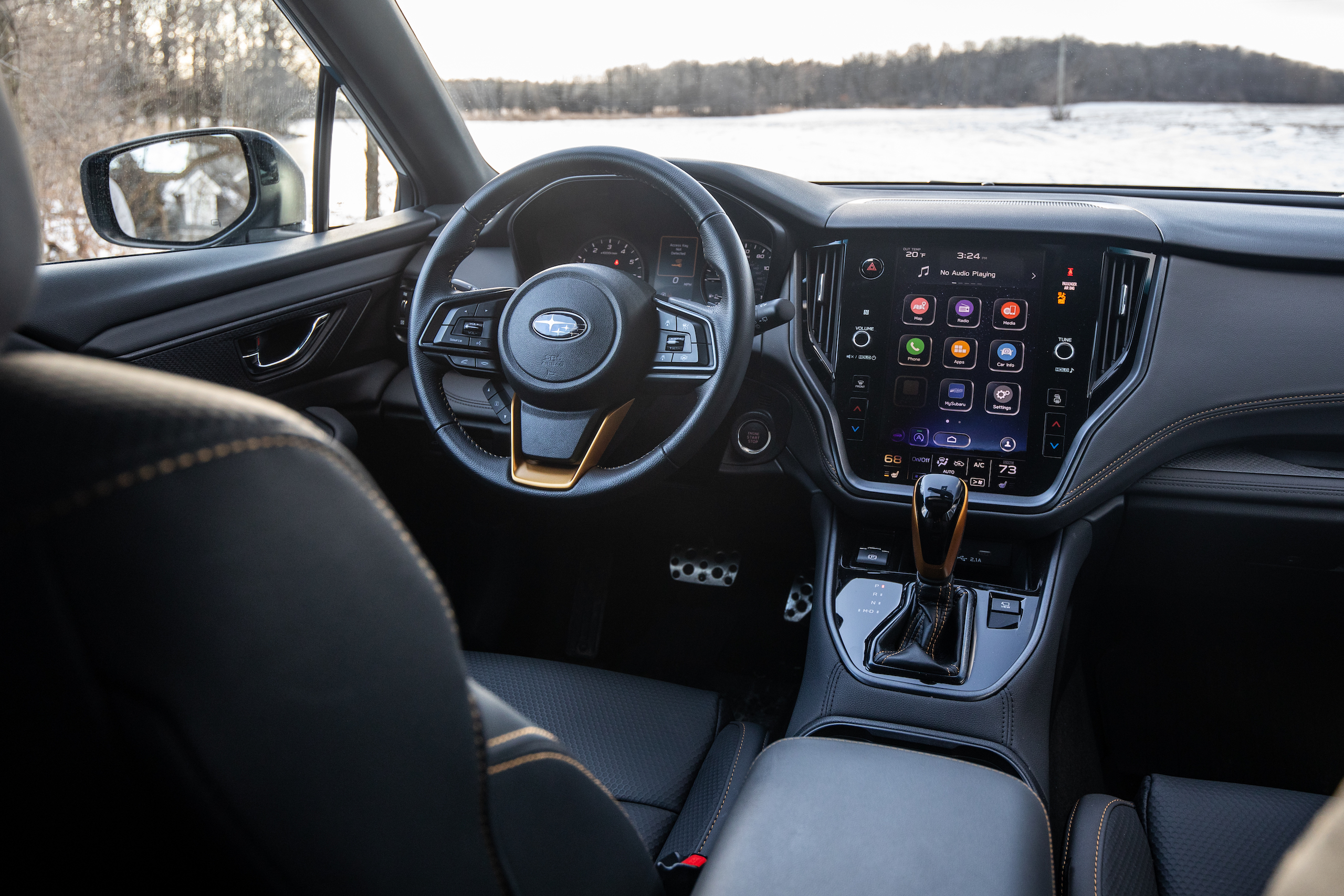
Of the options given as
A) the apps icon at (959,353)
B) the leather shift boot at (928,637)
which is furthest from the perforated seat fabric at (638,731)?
the apps icon at (959,353)

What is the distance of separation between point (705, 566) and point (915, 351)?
0.79 m

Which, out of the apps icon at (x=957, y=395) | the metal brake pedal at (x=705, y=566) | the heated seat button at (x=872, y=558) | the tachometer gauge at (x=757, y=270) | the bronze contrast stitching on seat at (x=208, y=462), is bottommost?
the metal brake pedal at (x=705, y=566)

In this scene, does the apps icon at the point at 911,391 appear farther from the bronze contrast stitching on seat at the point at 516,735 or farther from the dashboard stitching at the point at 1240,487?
the bronze contrast stitching on seat at the point at 516,735

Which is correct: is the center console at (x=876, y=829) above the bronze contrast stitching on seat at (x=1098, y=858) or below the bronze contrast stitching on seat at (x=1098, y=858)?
above

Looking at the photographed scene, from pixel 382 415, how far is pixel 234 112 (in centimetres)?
71

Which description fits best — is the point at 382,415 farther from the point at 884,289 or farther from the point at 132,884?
the point at 132,884

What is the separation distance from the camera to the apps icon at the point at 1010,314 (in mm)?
1769

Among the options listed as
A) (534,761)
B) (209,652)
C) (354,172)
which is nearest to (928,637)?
(534,761)

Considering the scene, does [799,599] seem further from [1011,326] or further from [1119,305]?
[1119,305]

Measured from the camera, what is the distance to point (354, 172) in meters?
2.19

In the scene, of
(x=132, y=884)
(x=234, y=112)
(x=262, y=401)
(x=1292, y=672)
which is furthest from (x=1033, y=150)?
(x=132, y=884)

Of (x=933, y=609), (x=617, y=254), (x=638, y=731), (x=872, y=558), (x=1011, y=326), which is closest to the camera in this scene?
(x=638, y=731)

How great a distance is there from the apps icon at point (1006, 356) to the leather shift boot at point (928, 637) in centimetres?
43

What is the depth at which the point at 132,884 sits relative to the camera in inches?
18.0
